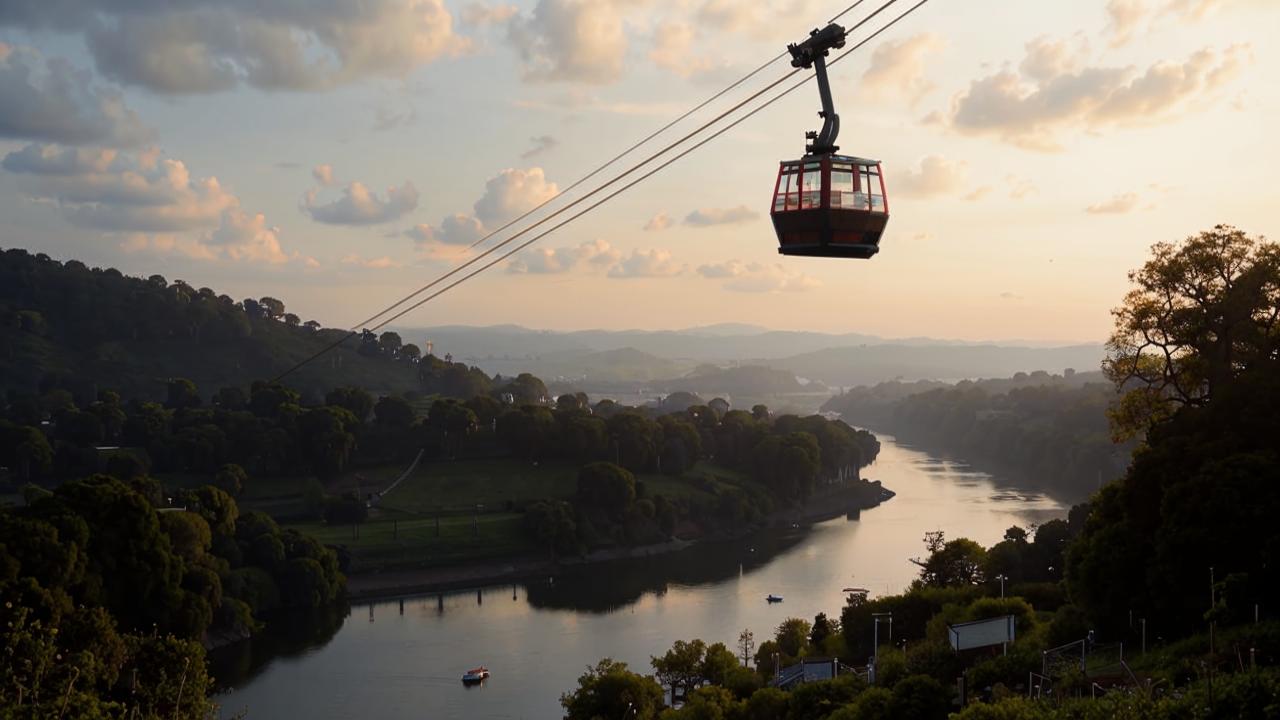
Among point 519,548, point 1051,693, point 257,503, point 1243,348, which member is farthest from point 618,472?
point 1051,693

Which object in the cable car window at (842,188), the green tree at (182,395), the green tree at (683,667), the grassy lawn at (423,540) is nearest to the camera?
the cable car window at (842,188)

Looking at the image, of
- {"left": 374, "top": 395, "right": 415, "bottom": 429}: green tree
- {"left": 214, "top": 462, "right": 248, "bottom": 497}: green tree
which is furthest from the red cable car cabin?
{"left": 374, "top": 395, "right": 415, "bottom": 429}: green tree

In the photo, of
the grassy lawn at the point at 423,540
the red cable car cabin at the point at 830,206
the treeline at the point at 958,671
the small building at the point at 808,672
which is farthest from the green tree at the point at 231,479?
the red cable car cabin at the point at 830,206

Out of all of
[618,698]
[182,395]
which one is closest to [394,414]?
[182,395]

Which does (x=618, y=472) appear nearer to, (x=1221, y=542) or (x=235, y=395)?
(x=235, y=395)

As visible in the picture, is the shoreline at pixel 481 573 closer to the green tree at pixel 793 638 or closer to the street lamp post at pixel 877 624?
the green tree at pixel 793 638

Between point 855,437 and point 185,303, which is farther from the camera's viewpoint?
point 185,303
